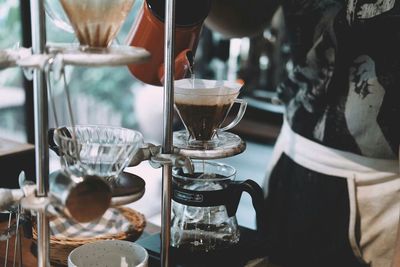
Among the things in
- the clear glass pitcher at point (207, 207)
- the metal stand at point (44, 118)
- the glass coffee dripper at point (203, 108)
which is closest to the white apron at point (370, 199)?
the clear glass pitcher at point (207, 207)

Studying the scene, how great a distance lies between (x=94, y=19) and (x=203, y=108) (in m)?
0.24

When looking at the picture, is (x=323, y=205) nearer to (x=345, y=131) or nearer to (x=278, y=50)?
(x=345, y=131)

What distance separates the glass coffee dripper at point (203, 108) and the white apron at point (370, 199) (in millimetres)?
470

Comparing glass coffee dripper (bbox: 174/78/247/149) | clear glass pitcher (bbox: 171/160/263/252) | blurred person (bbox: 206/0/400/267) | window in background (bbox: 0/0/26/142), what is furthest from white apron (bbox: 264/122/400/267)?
window in background (bbox: 0/0/26/142)

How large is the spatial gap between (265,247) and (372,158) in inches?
16.0

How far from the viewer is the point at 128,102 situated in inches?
152

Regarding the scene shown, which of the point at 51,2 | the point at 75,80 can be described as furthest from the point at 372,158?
the point at 75,80

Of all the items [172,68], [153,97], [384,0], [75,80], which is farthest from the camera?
[153,97]

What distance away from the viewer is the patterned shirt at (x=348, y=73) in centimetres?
114

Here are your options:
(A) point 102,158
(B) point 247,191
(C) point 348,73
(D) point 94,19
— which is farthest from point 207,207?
(C) point 348,73

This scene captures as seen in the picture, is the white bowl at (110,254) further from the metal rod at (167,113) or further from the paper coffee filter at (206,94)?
the paper coffee filter at (206,94)

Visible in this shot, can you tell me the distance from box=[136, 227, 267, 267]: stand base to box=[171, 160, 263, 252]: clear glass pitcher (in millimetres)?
12

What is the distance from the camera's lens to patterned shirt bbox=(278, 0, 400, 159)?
1.14 metres

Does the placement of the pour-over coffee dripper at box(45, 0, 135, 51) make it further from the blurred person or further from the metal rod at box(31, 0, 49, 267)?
the blurred person
